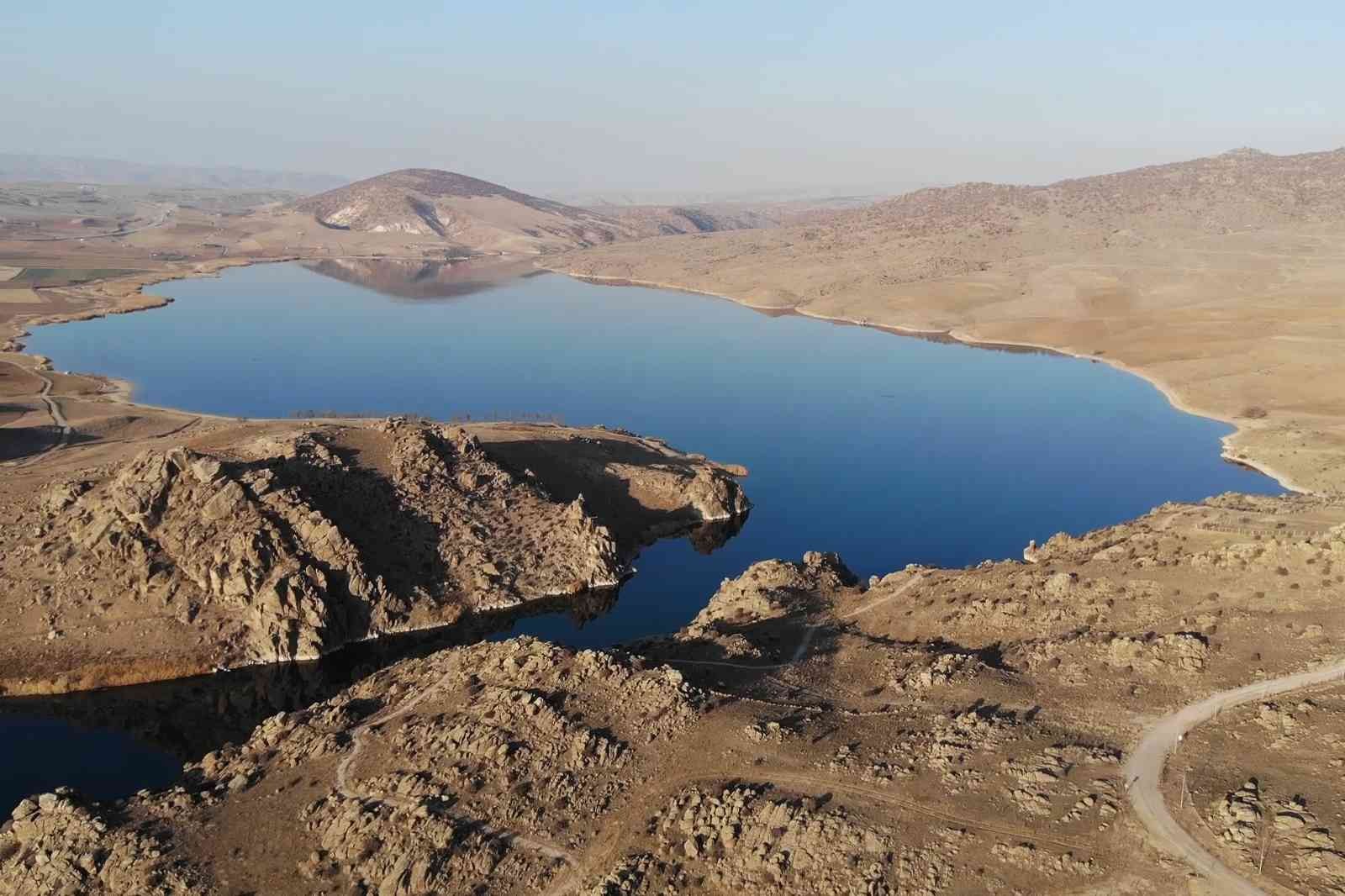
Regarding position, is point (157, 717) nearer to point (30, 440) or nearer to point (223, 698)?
point (223, 698)

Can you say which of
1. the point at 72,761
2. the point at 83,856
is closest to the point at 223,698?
the point at 72,761

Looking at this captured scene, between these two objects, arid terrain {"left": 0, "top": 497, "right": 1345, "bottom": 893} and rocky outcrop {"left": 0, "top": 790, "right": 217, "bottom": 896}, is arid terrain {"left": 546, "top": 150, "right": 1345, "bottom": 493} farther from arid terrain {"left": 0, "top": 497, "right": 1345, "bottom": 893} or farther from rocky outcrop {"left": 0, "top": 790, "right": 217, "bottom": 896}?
rocky outcrop {"left": 0, "top": 790, "right": 217, "bottom": 896}

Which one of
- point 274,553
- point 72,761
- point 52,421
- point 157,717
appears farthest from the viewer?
point 52,421

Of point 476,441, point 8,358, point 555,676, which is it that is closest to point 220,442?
point 476,441

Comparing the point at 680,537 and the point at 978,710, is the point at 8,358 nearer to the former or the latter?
the point at 680,537

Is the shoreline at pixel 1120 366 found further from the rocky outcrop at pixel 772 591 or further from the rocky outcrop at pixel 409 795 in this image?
the rocky outcrop at pixel 409 795

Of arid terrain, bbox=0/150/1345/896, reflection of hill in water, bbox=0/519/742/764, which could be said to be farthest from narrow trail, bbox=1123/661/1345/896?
reflection of hill in water, bbox=0/519/742/764

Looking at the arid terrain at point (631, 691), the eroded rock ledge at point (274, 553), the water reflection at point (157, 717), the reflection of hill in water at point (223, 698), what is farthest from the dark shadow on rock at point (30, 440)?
the water reflection at point (157, 717)

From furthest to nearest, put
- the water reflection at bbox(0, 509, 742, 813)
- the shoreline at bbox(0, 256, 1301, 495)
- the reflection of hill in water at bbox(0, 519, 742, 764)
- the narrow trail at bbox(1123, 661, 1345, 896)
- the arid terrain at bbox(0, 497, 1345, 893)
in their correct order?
the shoreline at bbox(0, 256, 1301, 495) < the reflection of hill in water at bbox(0, 519, 742, 764) < the water reflection at bbox(0, 509, 742, 813) < the arid terrain at bbox(0, 497, 1345, 893) < the narrow trail at bbox(1123, 661, 1345, 896)
